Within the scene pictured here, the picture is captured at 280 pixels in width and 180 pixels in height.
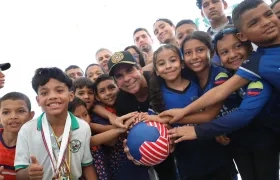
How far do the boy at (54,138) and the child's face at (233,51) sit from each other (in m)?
1.01

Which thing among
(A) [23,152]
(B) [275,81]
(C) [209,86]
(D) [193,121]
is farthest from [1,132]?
(B) [275,81]

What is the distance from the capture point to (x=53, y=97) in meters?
1.58

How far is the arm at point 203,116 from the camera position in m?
1.55

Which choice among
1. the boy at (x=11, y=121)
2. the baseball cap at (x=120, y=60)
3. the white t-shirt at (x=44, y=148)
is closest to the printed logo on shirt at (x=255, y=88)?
the baseball cap at (x=120, y=60)

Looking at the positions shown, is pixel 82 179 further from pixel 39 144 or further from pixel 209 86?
pixel 209 86

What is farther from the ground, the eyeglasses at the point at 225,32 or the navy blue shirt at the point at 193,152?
the eyeglasses at the point at 225,32

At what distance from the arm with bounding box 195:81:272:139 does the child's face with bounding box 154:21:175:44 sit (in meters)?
1.74

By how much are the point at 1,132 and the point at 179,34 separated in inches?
69.9

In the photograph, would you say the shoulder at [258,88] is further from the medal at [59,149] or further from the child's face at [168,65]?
the medal at [59,149]

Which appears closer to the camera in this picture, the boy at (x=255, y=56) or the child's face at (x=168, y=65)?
the boy at (x=255, y=56)

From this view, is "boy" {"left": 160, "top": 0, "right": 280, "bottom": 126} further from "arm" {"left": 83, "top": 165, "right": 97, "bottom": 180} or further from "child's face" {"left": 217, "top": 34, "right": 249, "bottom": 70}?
"arm" {"left": 83, "top": 165, "right": 97, "bottom": 180}

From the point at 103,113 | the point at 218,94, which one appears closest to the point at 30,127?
the point at 103,113

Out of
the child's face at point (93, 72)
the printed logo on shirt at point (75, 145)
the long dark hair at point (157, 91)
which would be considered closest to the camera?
the printed logo on shirt at point (75, 145)

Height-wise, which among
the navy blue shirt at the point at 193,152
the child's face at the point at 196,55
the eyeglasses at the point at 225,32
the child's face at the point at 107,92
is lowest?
the navy blue shirt at the point at 193,152
